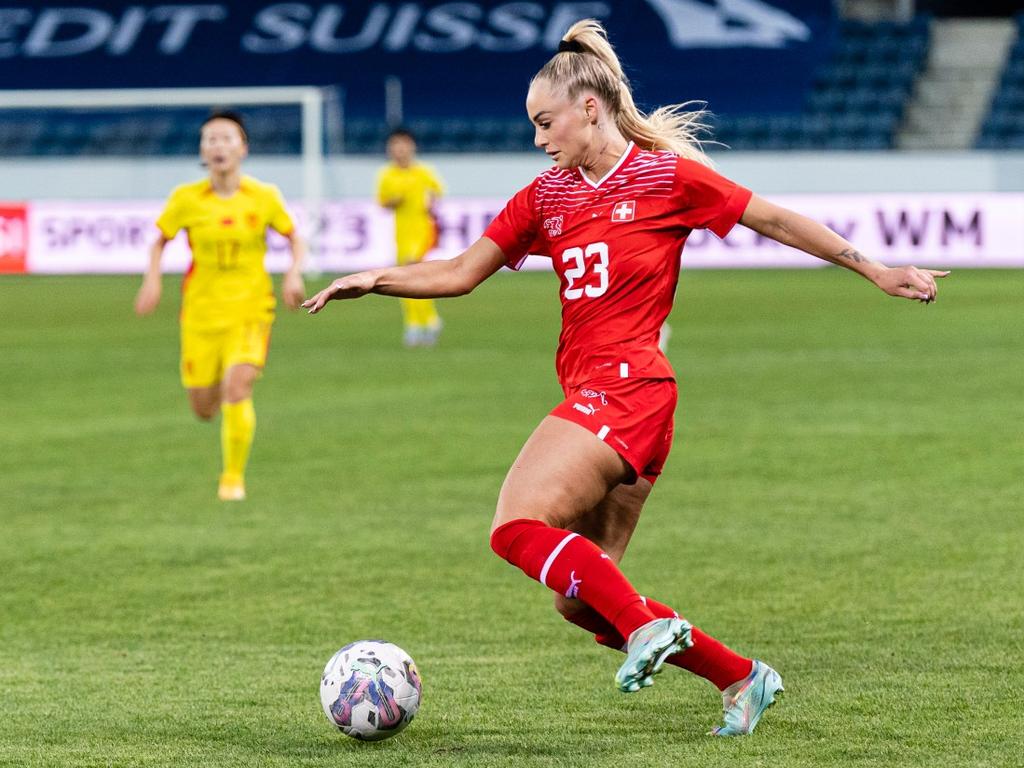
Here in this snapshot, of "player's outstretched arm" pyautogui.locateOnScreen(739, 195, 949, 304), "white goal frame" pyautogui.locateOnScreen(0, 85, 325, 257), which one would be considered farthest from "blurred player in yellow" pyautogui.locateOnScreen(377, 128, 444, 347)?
"player's outstretched arm" pyautogui.locateOnScreen(739, 195, 949, 304)

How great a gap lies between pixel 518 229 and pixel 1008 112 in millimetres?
30677

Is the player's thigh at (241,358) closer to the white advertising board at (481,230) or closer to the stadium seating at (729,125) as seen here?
the white advertising board at (481,230)

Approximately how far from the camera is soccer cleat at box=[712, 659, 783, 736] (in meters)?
4.88

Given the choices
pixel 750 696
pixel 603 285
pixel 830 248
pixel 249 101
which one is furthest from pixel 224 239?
pixel 249 101

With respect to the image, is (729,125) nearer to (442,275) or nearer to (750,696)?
(442,275)

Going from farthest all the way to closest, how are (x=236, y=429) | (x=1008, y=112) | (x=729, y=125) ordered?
(x=729, y=125), (x=1008, y=112), (x=236, y=429)

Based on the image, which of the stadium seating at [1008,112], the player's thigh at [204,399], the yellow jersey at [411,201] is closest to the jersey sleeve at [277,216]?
the player's thigh at [204,399]

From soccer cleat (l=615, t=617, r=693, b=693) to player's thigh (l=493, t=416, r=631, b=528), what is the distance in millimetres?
478

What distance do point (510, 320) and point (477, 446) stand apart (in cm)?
1012

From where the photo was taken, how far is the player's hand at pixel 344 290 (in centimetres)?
489

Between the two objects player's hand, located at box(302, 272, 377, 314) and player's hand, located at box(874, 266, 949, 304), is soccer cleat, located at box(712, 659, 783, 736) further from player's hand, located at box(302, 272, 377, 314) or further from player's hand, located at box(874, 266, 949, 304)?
player's hand, located at box(302, 272, 377, 314)

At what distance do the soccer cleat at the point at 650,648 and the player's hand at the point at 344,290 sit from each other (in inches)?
48.6

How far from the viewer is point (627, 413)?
4836 mm

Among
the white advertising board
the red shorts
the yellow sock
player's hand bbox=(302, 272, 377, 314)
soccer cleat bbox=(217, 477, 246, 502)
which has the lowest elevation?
the white advertising board
